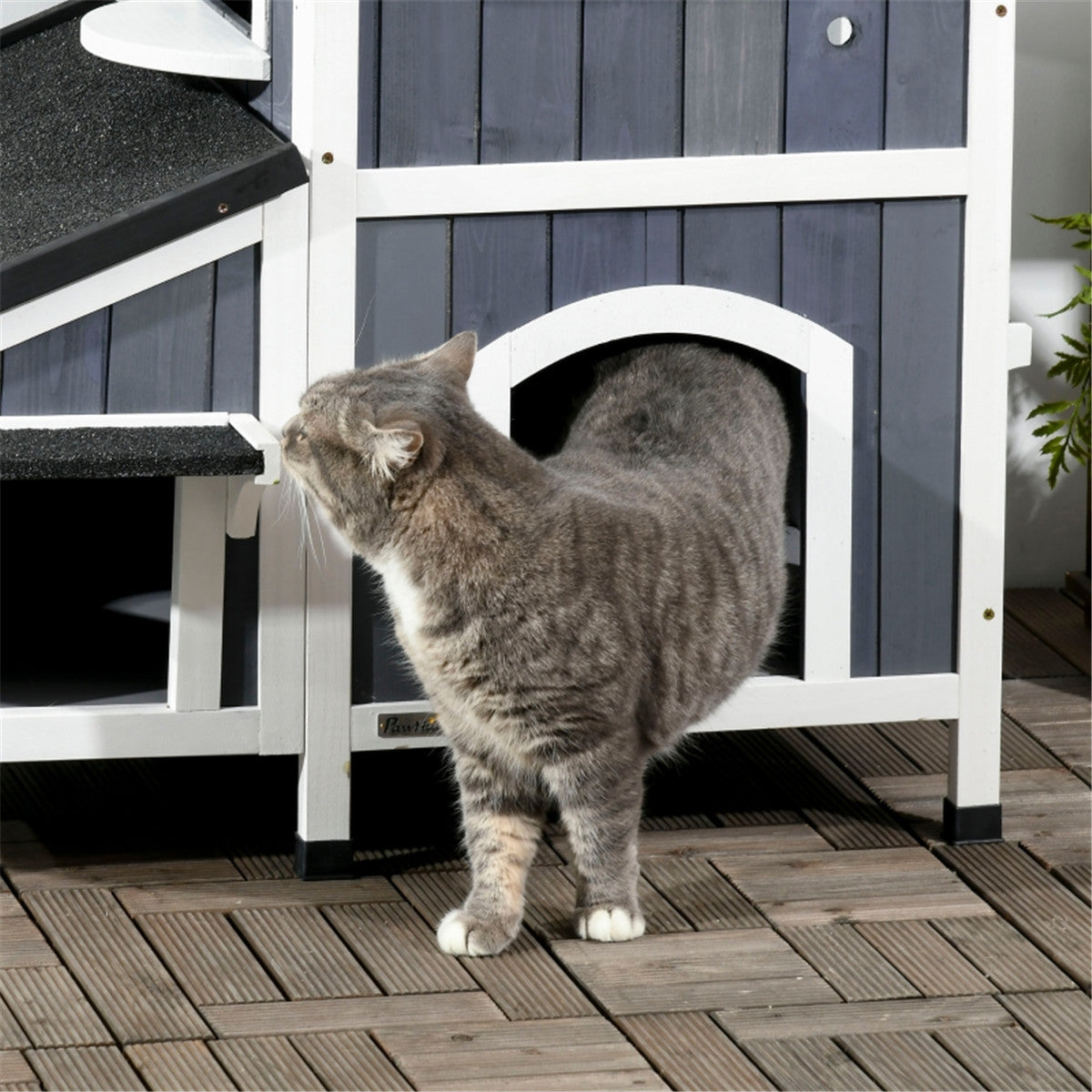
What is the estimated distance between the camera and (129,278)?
7.97 ft

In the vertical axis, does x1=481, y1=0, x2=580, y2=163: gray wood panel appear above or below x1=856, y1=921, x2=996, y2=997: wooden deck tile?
above

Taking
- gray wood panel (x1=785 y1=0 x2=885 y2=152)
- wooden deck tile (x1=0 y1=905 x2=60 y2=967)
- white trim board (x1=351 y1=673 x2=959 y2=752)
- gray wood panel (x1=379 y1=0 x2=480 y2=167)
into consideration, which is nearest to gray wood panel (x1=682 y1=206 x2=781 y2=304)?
gray wood panel (x1=785 y1=0 x2=885 y2=152)

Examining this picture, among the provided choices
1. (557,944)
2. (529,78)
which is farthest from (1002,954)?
(529,78)

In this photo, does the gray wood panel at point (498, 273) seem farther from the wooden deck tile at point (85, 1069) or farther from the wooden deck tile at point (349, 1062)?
the wooden deck tile at point (85, 1069)

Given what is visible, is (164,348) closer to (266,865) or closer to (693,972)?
(266,865)

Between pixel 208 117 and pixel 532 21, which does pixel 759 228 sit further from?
pixel 208 117

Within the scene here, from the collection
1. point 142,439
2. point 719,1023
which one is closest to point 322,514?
point 142,439

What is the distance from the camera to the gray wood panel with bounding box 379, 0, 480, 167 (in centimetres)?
248

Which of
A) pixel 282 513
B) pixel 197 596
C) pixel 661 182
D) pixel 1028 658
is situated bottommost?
pixel 1028 658

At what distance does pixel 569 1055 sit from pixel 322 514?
2.45ft

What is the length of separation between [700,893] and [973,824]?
0.49 m

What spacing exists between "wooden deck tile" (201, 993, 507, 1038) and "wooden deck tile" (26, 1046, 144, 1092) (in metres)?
0.13

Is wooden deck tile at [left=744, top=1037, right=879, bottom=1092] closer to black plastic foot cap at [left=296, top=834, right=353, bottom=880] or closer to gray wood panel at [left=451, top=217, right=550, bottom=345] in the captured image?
black plastic foot cap at [left=296, top=834, right=353, bottom=880]

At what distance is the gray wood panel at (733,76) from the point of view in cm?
259
